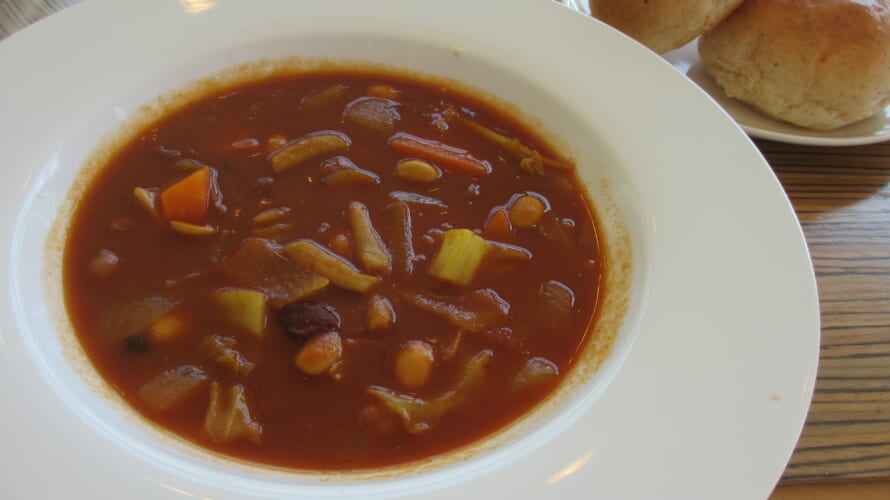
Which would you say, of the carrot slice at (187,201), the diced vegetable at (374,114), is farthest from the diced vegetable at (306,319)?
the diced vegetable at (374,114)

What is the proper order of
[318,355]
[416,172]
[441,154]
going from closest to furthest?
[318,355], [416,172], [441,154]

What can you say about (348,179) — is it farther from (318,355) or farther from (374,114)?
(318,355)

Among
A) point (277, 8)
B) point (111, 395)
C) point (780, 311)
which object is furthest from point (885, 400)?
point (277, 8)

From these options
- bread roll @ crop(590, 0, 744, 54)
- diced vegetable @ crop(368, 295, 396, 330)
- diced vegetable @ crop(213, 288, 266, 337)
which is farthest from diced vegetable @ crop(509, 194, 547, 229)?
bread roll @ crop(590, 0, 744, 54)

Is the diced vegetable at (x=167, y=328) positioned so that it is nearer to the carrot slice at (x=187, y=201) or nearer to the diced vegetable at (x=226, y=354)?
the diced vegetable at (x=226, y=354)

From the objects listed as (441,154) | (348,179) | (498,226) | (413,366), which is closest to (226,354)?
(413,366)

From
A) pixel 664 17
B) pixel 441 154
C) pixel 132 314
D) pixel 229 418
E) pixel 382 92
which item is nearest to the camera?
pixel 229 418

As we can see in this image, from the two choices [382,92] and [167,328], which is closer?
[167,328]

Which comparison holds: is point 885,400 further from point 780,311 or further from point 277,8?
point 277,8
